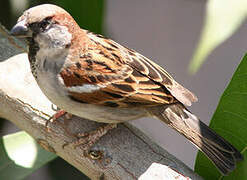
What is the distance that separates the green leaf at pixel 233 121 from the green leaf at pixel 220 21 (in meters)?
0.12

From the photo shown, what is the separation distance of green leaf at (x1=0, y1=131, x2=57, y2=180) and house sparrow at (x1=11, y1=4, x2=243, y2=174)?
231mm

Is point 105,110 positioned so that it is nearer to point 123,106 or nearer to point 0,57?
point 123,106

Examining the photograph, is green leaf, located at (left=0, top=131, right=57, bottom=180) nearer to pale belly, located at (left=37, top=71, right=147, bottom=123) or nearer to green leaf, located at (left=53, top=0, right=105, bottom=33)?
pale belly, located at (left=37, top=71, right=147, bottom=123)

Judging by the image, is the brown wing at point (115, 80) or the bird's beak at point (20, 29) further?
the brown wing at point (115, 80)

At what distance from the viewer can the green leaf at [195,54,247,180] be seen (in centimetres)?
166

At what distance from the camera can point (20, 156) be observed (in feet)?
6.44

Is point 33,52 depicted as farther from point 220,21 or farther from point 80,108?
point 220,21

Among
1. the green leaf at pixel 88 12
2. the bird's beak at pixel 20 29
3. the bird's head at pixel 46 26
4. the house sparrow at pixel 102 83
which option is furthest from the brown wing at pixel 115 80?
the green leaf at pixel 88 12

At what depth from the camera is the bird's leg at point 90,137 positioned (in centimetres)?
179

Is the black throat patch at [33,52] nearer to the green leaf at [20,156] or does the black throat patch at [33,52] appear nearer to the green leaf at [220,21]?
the green leaf at [20,156]

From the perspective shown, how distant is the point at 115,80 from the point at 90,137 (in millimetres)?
240

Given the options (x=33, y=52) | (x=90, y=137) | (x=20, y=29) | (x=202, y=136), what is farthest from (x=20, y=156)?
(x=202, y=136)

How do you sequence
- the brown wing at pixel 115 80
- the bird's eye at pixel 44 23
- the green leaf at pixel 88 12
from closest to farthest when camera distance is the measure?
the bird's eye at pixel 44 23, the brown wing at pixel 115 80, the green leaf at pixel 88 12

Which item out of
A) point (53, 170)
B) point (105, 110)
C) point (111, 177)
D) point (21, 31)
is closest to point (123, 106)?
point (105, 110)
